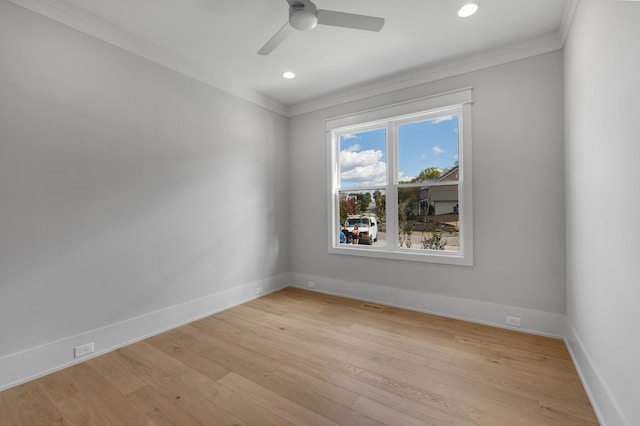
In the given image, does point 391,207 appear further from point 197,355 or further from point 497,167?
point 197,355

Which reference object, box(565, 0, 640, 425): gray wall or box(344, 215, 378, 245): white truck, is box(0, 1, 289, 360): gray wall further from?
box(565, 0, 640, 425): gray wall

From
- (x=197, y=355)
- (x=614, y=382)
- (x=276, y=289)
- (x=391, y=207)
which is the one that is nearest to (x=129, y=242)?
(x=197, y=355)

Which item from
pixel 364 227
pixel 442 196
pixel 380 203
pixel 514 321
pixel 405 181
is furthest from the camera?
pixel 364 227

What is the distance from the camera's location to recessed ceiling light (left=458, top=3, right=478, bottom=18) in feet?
7.52

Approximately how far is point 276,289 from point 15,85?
11.5 ft

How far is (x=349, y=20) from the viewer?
6.49 feet

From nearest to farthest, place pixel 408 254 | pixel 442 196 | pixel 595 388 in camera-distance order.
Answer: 1. pixel 595 388
2. pixel 442 196
3. pixel 408 254

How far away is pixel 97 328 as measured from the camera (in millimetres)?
2453

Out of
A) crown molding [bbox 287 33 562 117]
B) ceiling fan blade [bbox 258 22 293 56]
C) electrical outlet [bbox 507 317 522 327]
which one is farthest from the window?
ceiling fan blade [bbox 258 22 293 56]

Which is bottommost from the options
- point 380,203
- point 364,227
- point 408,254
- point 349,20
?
point 408,254

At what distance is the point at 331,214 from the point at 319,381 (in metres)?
2.47

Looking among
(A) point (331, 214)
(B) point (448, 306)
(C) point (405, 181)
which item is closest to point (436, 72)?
(C) point (405, 181)

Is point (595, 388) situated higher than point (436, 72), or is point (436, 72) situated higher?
point (436, 72)

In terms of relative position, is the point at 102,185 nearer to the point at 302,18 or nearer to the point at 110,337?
the point at 110,337
